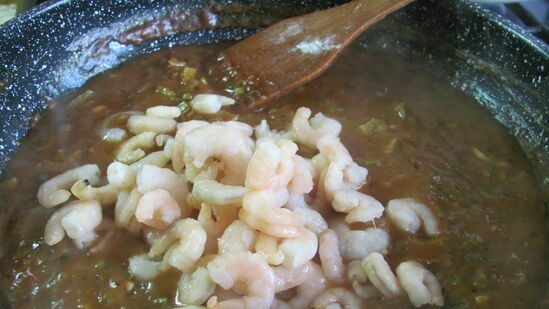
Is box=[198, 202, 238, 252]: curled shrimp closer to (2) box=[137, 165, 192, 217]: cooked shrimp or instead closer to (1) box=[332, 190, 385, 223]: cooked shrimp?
(2) box=[137, 165, 192, 217]: cooked shrimp

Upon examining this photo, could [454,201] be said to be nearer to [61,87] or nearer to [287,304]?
[287,304]

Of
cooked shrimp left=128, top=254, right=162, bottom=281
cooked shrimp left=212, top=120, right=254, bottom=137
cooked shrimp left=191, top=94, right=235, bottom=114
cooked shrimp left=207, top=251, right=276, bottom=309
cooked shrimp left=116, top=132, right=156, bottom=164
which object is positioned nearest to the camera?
cooked shrimp left=207, top=251, right=276, bottom=309

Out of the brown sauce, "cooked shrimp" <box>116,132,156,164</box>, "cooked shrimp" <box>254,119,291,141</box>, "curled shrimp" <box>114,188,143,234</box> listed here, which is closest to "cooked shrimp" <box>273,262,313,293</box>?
the brown sauce

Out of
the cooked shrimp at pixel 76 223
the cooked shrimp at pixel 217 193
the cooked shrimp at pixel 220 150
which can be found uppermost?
the cooked shrimp at pixel 220 150

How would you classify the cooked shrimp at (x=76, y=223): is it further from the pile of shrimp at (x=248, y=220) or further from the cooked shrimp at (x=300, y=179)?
the cooked shrimp at (x=300, y=179)

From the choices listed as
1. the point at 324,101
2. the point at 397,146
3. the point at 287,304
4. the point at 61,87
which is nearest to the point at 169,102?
the point at 61,87

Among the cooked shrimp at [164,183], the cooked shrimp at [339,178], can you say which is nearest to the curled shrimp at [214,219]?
the cooked shrimp at [164,183]
